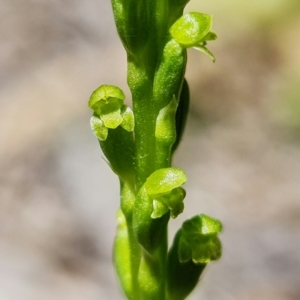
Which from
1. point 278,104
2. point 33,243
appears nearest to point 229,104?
point 278,104

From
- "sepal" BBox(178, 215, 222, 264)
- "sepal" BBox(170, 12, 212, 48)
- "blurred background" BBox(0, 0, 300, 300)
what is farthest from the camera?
"blurred background" BBox(0, 0, 300, 300)

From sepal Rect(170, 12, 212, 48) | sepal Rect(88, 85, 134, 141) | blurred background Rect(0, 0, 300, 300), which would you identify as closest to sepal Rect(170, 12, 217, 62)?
sepal Rect(170, 12, 212, 48)

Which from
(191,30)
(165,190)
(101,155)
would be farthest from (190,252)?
(101,155)

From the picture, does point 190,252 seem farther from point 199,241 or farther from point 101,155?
point 101,155

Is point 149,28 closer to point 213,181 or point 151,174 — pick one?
point 151,174

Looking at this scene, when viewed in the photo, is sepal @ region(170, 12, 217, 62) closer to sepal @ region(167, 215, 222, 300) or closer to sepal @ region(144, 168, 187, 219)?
sepal @ region(144, 168, 187, 219)
